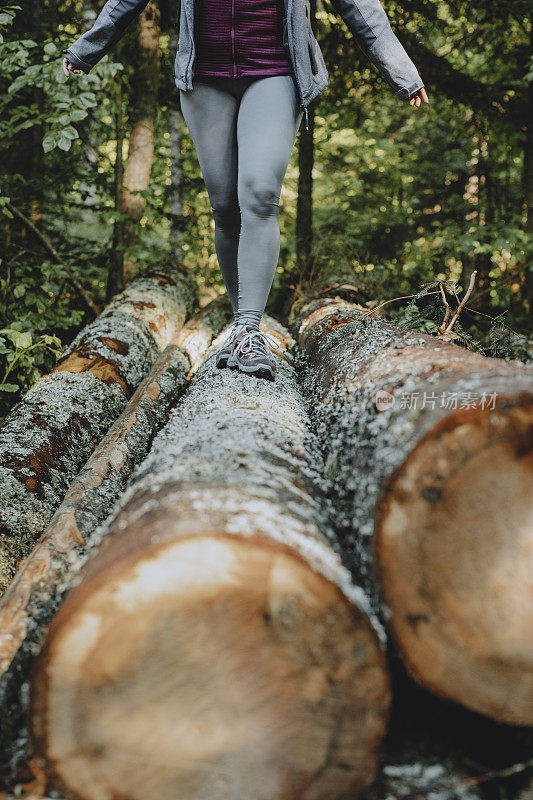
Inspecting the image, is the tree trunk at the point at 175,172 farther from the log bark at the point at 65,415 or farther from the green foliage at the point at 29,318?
the log bark at the point at 65,415

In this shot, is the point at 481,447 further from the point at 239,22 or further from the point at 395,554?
the point at 239,22

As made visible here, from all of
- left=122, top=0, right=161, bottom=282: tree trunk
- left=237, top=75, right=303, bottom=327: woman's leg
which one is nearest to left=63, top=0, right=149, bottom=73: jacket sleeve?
left=237, top=75, right=303, bottom=327: woman's leg

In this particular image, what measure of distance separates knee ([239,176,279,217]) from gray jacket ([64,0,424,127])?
1.33ft

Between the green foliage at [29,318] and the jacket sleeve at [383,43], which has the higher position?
the jacket sleeve at [383,43]

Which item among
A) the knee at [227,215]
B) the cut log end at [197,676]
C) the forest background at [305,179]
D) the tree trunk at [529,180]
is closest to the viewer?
the cut log end at [197,676]

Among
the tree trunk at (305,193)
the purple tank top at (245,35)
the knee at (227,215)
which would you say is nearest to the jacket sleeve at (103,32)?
the purple tank top at (245,35)

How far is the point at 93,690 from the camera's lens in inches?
37.5

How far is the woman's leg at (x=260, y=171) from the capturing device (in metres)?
2.23

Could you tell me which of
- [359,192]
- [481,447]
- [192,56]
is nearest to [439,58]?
[359,192]

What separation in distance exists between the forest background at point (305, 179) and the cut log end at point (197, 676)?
5.87 feet

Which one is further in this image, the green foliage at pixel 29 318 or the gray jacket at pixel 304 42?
the green foliage at pixel 29 318

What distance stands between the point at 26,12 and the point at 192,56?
3768 mm

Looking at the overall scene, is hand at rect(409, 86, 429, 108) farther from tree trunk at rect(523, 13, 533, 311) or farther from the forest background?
tree trunk at rect(523, 13, 533, 311)

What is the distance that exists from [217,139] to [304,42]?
525 mm
